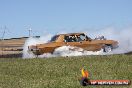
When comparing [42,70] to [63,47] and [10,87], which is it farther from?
[63,47]

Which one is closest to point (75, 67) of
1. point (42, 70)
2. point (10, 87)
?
point (42, 70)

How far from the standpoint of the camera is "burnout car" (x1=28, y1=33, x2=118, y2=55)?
23500mm

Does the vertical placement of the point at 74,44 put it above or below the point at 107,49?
above

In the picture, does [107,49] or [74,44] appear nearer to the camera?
[74,44]

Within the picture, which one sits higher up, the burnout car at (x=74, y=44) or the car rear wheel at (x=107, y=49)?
the burnout car at (x=74, y=44)

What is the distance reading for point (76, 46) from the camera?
950 inches

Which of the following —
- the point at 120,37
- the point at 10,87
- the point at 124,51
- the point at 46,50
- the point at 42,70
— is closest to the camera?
the point at 10,87

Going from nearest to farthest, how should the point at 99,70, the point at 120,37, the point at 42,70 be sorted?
the point at 99,70 < the point at 42,70 < the point at 120,37

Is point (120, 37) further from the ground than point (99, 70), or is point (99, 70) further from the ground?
point (120, 37)

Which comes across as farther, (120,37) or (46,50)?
(120,37)

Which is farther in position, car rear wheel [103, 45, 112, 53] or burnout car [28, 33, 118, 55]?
car rear wheel [103, 45, 112, 53]

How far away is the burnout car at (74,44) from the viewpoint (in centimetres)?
2350

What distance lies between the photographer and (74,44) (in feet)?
79.4

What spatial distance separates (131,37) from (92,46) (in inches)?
222
